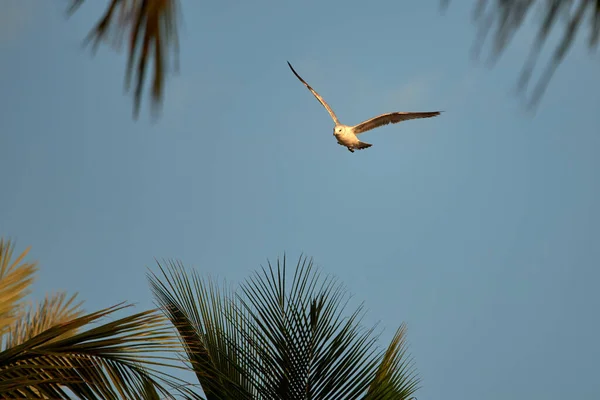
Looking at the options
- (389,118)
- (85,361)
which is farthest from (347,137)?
(85,361)

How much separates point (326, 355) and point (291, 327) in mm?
267

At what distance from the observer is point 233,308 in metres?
4.77

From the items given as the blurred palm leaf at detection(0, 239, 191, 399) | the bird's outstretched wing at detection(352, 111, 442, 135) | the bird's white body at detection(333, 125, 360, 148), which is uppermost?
the bird's white body at detection(333, 125, 360, 148)

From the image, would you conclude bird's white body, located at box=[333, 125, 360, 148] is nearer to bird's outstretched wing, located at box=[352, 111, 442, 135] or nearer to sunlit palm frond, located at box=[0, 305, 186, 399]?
bird's outstretched wing, located at box=[352, 111, 442, 135]

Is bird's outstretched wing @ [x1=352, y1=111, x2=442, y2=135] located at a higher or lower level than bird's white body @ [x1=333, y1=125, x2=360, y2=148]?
lower

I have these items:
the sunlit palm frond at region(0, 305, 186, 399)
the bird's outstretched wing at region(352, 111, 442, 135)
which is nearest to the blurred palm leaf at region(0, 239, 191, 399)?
the sunlit palm frond at region(0, 305, 186, 399)

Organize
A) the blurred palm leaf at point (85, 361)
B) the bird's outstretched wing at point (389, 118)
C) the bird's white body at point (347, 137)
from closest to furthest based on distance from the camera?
the blurred palm leaf at point (85, 361) → the bird's outstretched wing at point (389, 118) → the bird's white body at point (347, 137)

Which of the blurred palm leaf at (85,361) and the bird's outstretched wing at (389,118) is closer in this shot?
the blurred palm leaf at (85,361)

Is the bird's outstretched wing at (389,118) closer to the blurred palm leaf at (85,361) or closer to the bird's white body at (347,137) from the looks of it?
the bird's white body at (347,137)

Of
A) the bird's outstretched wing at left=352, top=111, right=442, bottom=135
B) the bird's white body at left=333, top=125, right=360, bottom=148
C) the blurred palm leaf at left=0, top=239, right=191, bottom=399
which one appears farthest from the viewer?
the bird's white body at left=333, top=125, right=360, bottom=148

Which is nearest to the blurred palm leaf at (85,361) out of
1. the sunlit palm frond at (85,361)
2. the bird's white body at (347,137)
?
the sunlit palm frond at (85,361)

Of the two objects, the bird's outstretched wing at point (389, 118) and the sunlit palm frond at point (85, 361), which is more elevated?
the bird's outstretched wing at point (389, 118)

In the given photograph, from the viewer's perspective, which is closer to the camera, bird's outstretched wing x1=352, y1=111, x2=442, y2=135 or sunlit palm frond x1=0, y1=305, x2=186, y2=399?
sunlit palm frond x1=0, y1=305, x2=186, y2=399

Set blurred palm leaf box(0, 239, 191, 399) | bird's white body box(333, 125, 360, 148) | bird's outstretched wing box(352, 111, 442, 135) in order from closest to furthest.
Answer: blurred palm leaf box(0, 239, 191, 399) < bird's outstretched wing box(352, 111, 442, 135) < bird's white body box(333, 125, 360, 148)
